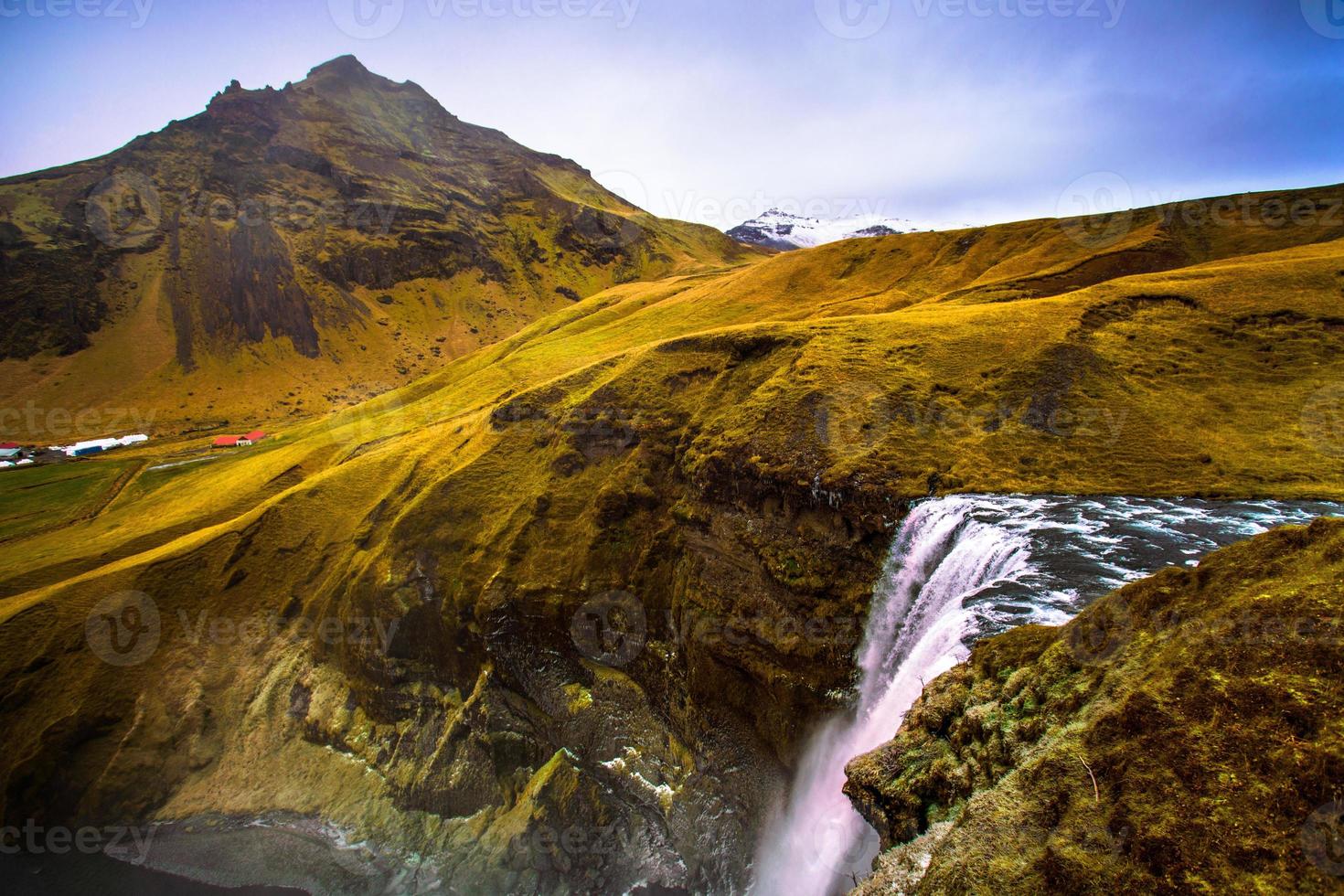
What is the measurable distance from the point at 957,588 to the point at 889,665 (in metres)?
5.13

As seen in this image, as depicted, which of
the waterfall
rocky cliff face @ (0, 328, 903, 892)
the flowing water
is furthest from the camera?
rocky cliff face @ (0, 328, 903, 892)

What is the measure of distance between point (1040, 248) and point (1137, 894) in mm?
72162

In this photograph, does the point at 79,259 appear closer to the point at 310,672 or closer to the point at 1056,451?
the point at 310,672

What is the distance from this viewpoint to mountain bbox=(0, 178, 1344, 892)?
95.5 ft

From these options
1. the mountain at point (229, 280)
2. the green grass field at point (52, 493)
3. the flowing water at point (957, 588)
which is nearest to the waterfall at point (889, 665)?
the flowing water at point (957, 588)

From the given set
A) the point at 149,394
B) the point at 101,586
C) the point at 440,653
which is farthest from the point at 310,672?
→ the point at 149,394

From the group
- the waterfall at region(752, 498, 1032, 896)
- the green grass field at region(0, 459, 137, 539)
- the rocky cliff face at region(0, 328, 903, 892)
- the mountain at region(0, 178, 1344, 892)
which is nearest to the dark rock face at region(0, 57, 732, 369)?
the green grass field at region(0, 459, 137, 539)

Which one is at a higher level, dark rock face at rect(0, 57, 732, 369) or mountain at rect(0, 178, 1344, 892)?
dark rock face at rect(0, 57, 732, 369)

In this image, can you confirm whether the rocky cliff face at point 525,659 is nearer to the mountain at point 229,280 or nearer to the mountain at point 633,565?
the mountain at point 633,565

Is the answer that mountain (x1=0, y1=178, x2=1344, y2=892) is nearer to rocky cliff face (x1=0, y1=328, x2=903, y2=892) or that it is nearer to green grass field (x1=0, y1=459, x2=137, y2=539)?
rocky cliff face (x1=0, y1=328, x2=903, y2=892)

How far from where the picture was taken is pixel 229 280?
154875mm

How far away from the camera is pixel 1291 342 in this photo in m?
30.7

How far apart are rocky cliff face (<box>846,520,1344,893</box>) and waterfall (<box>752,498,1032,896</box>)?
5515mm

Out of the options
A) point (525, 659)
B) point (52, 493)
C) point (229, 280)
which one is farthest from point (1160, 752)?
point (229, 280)
